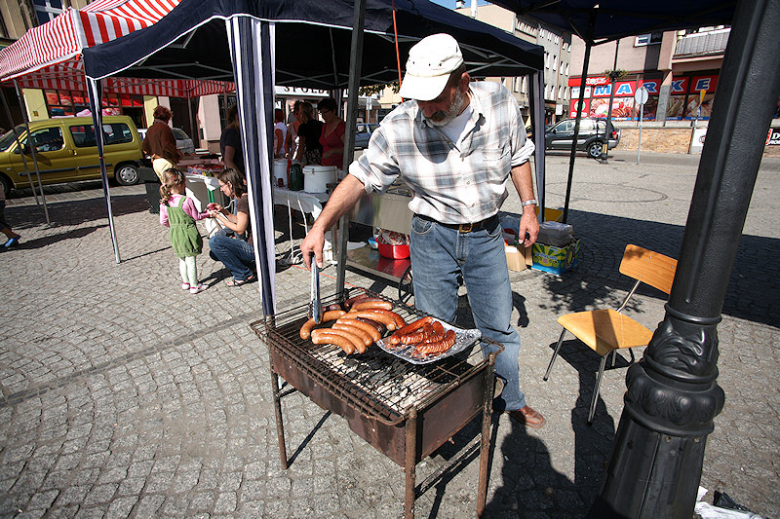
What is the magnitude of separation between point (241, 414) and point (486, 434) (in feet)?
6.18

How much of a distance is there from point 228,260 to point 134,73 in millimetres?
5159

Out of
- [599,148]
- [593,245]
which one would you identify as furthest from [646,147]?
[593,245]

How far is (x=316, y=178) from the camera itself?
5.59 metres

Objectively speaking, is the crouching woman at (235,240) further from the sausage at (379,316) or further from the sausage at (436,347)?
the sausage at (436,347)

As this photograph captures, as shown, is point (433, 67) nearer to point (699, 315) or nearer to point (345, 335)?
point (345, 335)

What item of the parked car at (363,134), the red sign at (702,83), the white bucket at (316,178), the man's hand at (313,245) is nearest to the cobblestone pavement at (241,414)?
the white bucket at (316,178)

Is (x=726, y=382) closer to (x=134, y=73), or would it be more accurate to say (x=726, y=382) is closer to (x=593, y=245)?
(x=593, y=245)

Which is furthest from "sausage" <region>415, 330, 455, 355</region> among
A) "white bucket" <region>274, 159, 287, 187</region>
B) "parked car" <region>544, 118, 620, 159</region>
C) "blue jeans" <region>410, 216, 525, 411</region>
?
"parked car" <region>544, 118, 620, 159</region>

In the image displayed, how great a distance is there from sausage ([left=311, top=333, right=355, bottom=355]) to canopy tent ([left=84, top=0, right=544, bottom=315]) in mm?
1515

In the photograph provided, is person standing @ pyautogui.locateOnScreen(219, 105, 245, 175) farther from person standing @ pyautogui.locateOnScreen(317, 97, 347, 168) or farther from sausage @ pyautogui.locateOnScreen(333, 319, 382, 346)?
sausage @ pyautogui.locateOnScreen(333, 319, 382, 346)

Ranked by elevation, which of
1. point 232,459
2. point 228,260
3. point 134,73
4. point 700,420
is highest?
point 134,73

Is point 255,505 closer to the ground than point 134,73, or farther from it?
closer to the ground

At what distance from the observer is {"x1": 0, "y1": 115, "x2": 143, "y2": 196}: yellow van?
10.8 meters

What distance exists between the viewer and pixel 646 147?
24.6 metres
